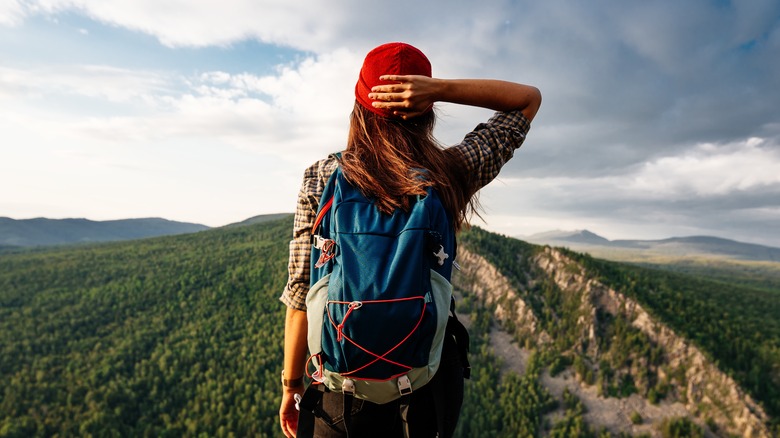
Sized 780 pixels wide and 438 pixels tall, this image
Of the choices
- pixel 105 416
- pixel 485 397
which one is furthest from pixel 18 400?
pixel 485 397

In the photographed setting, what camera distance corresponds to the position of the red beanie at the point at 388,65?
2648 millimetres

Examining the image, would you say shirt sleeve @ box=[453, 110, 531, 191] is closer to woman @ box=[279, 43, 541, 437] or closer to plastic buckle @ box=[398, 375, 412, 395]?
woman @ box=[279, 43, 541, 437]

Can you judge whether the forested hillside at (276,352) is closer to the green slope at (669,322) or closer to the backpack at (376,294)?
the green slope at (669,322)

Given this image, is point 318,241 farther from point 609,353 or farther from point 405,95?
point 609,353

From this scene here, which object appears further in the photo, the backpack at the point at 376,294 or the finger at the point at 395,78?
the finger at the point at 395,78

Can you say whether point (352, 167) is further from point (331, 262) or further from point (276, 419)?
point (276, 419)

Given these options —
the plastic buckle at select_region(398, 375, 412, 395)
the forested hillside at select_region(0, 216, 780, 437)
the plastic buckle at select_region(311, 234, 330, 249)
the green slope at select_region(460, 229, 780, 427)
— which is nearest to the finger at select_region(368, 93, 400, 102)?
the plastic buckle at select_region(311, 234, 330, 249)

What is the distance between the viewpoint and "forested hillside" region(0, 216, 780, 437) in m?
20.5

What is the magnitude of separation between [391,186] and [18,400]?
34.5 meters

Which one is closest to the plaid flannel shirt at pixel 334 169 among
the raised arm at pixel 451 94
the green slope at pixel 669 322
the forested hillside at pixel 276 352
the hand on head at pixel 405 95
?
the raised arm at pixel 451 94

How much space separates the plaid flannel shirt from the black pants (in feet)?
2.16

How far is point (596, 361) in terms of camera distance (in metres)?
22.5

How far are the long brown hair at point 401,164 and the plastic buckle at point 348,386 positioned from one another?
95 centimetres

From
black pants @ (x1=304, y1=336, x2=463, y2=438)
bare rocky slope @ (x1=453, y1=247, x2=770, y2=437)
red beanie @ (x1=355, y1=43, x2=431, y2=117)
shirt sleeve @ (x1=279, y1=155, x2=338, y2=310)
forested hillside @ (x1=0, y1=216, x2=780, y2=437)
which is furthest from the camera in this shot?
forested hillside @ (x1=0, y1=216, x2=780, y2=437)
